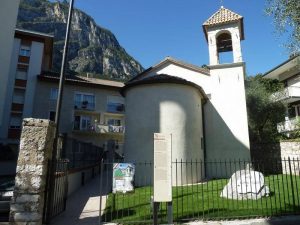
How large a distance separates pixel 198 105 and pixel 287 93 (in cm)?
1647

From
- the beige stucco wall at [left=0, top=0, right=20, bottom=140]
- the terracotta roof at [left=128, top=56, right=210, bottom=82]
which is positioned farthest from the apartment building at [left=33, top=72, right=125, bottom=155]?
the beige stucco wall at [left=0, top=0, right=20, bottom=140]

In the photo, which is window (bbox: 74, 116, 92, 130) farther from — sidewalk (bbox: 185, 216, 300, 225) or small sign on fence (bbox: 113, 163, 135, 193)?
sidewalk (bbox: 185, 216, 300, 225)

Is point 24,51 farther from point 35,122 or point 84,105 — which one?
point 35,122

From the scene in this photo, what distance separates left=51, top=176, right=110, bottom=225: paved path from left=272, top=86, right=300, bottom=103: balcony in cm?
2244

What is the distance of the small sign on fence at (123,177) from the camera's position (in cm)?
955

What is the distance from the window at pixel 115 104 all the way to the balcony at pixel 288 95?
19704 millimetres

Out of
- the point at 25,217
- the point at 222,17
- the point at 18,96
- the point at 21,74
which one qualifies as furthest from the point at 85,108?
the point at 25,217

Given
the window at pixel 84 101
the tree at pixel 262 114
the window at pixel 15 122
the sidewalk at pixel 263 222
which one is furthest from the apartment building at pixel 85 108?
the sidewalk at pixel 263 222

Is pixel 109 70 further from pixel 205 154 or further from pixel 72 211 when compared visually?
pixel 72 211

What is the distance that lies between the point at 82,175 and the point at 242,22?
15310 mm

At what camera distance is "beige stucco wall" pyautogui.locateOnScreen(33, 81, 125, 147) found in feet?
113

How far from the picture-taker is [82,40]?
12212 centimetres

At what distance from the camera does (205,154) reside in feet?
61.0

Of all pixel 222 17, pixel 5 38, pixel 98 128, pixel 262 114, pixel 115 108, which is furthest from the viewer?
pixel 115 108
